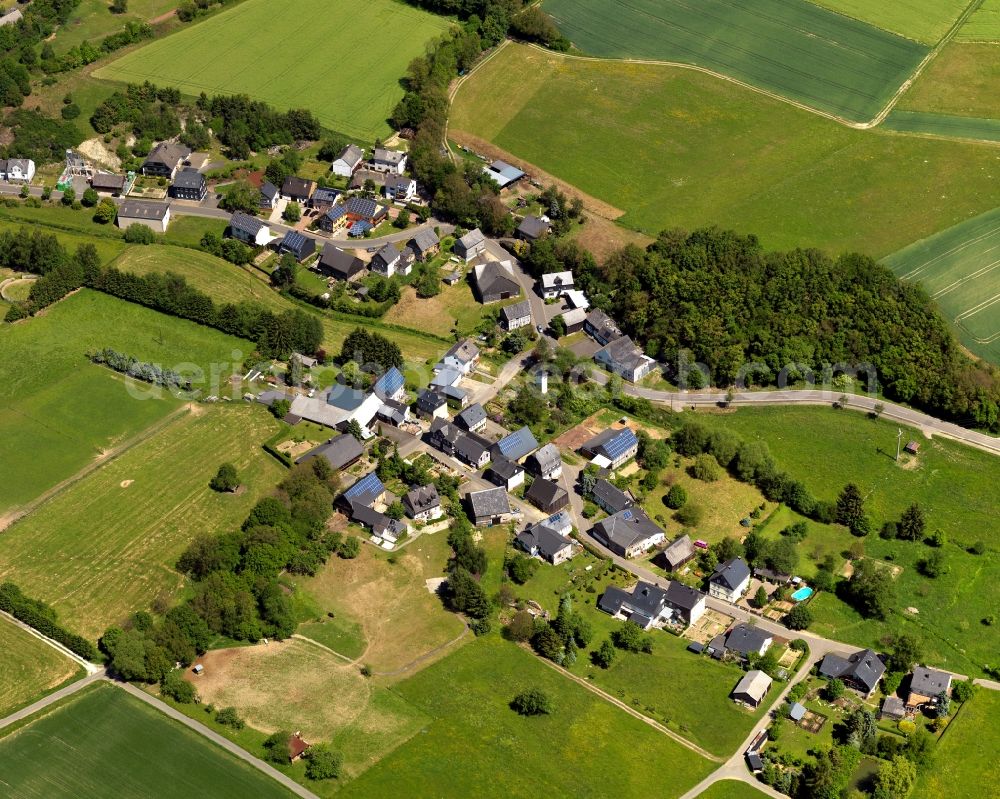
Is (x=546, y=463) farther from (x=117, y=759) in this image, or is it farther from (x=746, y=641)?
(x=117, y=759)

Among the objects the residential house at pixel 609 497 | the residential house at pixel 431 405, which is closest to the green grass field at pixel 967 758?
the residential house at pixel 609 497

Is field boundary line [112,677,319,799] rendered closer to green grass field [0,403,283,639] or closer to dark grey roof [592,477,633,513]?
green grass field [0,403,283,639]

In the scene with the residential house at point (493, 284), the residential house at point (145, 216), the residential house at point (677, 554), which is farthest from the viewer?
the residential house at point (145, 216)

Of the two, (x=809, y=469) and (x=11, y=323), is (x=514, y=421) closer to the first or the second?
(x=809, y=469)

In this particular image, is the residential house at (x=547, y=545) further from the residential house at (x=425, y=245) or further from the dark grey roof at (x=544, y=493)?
the residential house at (x=425, y=245)

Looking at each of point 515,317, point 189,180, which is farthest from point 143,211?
point 515,317

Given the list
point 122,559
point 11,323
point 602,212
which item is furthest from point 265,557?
point 602,212
